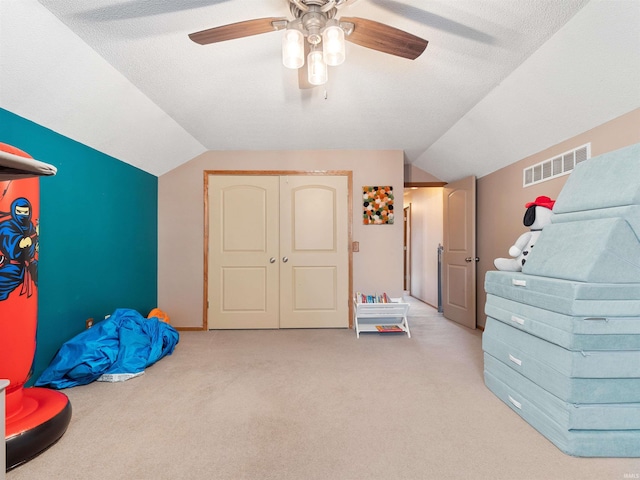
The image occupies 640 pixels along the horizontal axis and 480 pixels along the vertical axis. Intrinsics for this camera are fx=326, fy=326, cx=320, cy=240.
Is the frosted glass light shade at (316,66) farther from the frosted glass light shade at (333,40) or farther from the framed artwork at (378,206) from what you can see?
the framed artwork at (378,206)

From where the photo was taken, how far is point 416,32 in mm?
1951

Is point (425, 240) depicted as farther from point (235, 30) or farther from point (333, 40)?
point (235, 30)

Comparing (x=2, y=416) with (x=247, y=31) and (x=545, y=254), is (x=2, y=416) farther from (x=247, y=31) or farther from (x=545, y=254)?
(x=545, y=254)

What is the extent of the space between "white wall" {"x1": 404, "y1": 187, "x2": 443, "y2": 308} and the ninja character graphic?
17.2ft

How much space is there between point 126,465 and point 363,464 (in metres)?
1.12

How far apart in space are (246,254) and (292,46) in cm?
288

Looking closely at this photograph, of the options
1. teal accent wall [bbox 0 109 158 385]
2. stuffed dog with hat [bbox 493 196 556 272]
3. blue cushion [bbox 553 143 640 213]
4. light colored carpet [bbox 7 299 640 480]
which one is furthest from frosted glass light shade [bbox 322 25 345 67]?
teal accent wall [bbox 0 109 158 385]

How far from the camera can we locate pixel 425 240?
20.6 ft

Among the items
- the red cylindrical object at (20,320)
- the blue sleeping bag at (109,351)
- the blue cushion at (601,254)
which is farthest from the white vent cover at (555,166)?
the blue sleeping bag at (109,351)

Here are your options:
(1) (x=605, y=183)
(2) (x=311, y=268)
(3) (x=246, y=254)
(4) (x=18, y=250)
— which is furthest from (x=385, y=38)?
(3) (x=246, y=254)

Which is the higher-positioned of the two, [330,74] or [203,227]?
[330,74]

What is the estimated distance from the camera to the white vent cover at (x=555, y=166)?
2.51 metres

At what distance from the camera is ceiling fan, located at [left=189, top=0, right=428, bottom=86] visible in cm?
150

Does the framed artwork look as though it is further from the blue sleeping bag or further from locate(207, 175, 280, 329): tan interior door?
the blue sleeping bag
